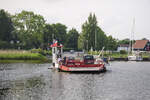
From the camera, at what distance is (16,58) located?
58.2 meters

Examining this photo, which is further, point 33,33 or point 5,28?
point 5,28

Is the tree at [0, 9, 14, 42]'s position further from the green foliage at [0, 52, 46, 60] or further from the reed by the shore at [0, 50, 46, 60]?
the green foliage at [0, 52, 46, 60]

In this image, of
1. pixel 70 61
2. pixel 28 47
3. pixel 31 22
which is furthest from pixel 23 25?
pixel 70 61

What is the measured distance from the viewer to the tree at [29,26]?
9556cm

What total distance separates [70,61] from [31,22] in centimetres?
5736

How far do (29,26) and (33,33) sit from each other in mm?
3500

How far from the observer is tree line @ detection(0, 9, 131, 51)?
95.8m

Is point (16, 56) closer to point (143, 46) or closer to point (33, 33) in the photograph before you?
point (33, 33)

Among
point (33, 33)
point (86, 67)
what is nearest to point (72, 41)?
point (33, 33)

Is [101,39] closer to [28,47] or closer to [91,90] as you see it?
[28,47]

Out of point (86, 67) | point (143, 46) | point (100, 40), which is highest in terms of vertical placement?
point (100, 40)

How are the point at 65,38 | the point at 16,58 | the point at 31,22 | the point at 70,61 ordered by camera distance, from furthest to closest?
the point at 65,38 < the point at 31,22 < the point at 16,58 < the point at 70,61

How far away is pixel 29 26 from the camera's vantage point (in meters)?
96.4

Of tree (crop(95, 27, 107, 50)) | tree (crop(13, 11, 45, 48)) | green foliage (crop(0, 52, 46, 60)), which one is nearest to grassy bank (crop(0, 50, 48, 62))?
green foliage (crop(0, 52, 46, 60))
